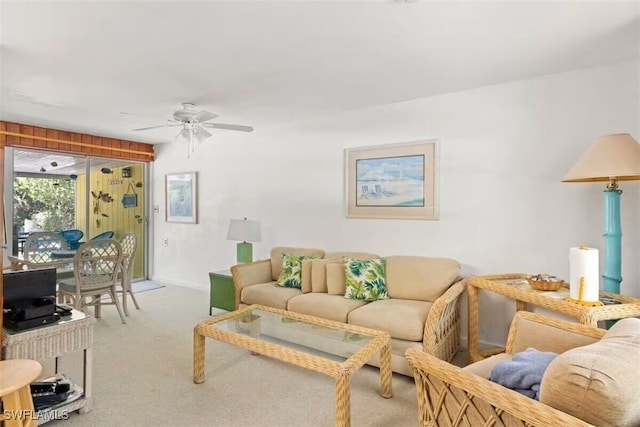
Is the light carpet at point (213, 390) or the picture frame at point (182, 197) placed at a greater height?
the picture frame at point (182, 197)

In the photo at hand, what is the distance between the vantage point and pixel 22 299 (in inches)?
77.0

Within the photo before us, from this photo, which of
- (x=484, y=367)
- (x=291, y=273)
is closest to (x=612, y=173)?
(x=484, y=367)

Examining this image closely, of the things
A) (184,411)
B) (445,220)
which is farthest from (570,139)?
(184,411)

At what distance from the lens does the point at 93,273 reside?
363 centimetres

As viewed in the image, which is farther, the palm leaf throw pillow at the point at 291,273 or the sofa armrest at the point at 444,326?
the palm leaf throw pillow at the point at 291,273

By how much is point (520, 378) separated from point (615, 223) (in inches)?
65.6

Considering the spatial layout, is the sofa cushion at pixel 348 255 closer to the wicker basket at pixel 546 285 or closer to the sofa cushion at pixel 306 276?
the sofa cushion at pixel 306 276

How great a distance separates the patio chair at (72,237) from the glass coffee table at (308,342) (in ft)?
11.1

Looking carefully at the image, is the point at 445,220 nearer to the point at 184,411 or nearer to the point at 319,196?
the point at 319,196

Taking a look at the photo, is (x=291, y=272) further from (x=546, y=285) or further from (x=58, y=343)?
(x=546, y=285)

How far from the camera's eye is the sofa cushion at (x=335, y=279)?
3209 mm

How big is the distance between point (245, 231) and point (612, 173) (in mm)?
3409

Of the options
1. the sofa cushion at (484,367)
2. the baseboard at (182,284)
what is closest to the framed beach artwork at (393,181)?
the sofa cushion at (484,367)

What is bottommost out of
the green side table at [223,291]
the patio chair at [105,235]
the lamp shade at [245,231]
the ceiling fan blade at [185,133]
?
the green side table at [223,291]
